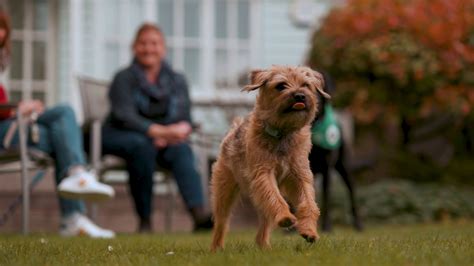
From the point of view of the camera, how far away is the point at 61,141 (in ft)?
25.2

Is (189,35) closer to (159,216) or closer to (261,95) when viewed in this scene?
(159,216)

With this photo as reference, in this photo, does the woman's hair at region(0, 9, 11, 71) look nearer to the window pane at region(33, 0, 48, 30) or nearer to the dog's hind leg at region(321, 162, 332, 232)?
the dog's hind leg at region(321, 162, 332, 232)

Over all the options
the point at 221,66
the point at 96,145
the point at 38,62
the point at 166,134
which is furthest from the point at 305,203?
the point at 38,62

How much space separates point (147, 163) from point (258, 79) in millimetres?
3344

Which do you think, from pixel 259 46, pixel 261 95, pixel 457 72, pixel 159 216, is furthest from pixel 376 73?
pixel 261 95

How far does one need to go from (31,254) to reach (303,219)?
1468mm

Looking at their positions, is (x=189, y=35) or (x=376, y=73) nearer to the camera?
(x=376, y=73)

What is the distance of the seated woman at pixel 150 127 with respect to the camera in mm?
8219

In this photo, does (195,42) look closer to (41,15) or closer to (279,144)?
(41,15)

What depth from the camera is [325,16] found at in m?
12.1

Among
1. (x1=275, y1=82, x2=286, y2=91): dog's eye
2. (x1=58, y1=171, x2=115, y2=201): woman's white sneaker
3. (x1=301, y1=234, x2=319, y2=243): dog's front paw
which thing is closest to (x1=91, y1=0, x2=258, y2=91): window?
(x1=58, y1=171, x2=115, y2=201): woman's white sneaker

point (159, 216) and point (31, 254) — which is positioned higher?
point (31, 254)

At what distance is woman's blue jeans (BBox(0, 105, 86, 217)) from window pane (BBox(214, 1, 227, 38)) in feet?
17.2

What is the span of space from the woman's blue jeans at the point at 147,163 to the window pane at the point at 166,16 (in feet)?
14.0
